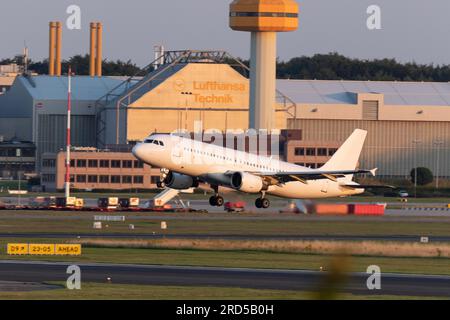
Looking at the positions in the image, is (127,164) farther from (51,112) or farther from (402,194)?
(402,194)

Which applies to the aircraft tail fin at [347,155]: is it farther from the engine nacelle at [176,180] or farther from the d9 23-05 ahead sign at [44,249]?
the d9 23-05 ahead sign at [44,249]

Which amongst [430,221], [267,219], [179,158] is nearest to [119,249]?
[179,158]

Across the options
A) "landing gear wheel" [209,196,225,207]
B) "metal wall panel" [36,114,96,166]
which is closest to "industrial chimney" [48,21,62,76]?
"metal wall panel" [36,114,96,166]

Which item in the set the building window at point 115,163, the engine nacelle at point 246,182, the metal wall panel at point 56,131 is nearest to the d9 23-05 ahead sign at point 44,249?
the engine nacelle at point 246,182

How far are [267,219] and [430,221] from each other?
12.6 m

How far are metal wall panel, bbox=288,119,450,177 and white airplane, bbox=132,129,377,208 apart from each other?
3124 inches

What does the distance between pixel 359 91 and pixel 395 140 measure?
9.46m

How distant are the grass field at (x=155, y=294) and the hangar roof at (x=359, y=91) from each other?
140 m

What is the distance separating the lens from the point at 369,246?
191 feet

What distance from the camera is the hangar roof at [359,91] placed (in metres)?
176

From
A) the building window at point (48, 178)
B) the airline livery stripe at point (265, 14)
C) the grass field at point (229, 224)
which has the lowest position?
the grass field at point (229, 224)

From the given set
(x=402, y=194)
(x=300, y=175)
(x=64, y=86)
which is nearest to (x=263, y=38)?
(x=64, y=86)

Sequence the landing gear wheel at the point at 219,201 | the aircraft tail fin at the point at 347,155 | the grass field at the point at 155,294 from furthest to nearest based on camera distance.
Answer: the aircraft tail fin at the point at 347,155, the landing gear wheel at the point at 219,201, the grass field at the point at 155,294

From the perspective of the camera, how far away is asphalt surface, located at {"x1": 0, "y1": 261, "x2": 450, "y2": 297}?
123 feet
